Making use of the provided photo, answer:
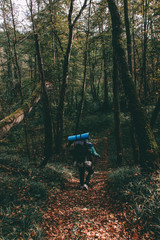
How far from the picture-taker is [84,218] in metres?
3.80

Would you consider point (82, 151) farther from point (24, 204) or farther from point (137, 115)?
point (24, 204)

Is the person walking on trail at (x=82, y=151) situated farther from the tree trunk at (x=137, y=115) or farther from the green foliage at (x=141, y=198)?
the tree trunk at (x=137, y=115)

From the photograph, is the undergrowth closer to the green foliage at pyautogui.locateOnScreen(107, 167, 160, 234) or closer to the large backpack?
the large backpack

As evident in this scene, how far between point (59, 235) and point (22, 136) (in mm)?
13055

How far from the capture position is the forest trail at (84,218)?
10.5 ft

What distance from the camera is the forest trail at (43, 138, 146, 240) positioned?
320 cm

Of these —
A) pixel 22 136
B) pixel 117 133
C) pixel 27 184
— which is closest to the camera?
pixel 27 184

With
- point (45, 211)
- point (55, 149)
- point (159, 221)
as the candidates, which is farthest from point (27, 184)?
point (55, 149)

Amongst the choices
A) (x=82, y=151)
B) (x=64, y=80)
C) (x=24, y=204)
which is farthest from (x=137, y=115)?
(x=64, y=80)

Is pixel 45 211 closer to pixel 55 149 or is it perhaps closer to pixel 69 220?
pixel 69 220

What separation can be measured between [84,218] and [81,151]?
87.5 inches

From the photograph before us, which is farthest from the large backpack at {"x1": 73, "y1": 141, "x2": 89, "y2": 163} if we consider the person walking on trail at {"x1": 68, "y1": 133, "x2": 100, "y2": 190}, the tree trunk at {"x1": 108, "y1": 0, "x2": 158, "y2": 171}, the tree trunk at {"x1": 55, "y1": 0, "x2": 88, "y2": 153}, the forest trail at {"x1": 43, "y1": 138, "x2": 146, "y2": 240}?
the tree trunk at {"x1": 55, "y1": 0, "x2": 88, "y2": 153}

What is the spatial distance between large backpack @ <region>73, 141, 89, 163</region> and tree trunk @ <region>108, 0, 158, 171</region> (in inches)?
77.4

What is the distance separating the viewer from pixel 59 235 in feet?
10.7
